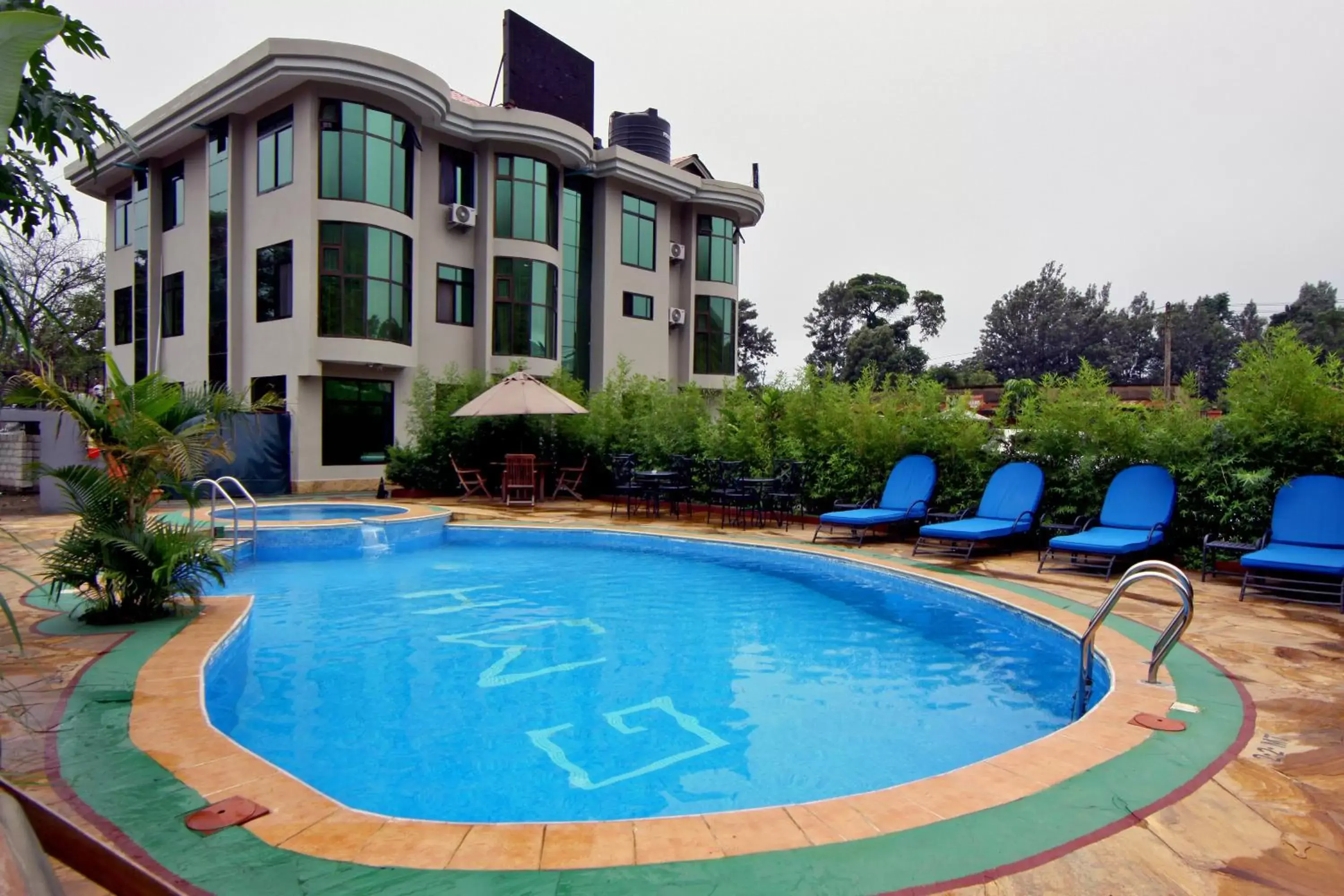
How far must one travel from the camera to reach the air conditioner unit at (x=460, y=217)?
19.0 meters

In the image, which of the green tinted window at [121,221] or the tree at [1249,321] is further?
the tree at [1249,321]

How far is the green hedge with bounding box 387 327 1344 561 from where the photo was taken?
23.5 feet

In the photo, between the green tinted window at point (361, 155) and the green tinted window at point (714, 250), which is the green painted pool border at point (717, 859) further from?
the green tinted window at point (714, 250)

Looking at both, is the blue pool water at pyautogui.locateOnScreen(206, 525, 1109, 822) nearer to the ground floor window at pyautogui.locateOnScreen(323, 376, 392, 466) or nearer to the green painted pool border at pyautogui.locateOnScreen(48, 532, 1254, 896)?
the green painted pool border at pyautogui.locateOnScreen(48, 532, 1254, 896)

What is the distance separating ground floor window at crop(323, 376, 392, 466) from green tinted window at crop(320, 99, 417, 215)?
405 centimetres

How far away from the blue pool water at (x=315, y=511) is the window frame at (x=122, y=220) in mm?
14443

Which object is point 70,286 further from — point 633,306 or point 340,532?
point 340,532

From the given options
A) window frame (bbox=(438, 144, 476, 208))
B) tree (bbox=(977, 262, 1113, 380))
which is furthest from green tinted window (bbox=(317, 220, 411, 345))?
tree (bbox=(977, 262, 1113, 380))

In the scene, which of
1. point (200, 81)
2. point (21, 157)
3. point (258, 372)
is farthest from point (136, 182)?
point (21, 157)

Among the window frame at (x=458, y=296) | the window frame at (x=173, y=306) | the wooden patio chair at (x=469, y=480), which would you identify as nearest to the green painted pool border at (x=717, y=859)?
the wooden patio chair at (x=469, y=480)

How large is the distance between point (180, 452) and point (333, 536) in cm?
515

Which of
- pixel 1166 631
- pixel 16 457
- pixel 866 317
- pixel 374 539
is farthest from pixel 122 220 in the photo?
pixel 866 317

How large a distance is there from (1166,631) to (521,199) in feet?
61.4

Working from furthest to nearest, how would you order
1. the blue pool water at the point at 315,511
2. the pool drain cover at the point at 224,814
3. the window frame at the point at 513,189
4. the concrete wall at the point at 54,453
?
1. the window frame at the point at 513,189
2. the concrete wall at the point at 54,453
3. the blue pool water at the point at 315,511
4. the pool drain cover at the point at 224,814
